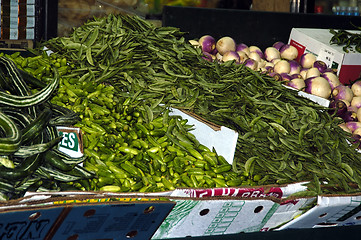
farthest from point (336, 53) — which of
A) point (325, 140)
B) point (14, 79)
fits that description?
point (14, 79)

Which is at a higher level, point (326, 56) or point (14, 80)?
point (14, 80)

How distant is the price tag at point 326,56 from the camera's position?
486cm

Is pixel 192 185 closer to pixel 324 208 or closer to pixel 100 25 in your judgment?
pixel 324 208

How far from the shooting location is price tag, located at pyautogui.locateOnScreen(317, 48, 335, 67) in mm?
4859

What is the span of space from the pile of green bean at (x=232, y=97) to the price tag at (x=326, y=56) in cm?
158

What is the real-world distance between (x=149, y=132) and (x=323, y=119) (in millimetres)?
1277

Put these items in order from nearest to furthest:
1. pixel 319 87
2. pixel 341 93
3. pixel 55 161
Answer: pixel 55 161 < pixel 319 87 < pixel 341 93

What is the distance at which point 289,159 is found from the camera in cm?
273

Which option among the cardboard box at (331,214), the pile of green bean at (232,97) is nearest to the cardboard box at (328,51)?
the pile of green bean at (232,97)

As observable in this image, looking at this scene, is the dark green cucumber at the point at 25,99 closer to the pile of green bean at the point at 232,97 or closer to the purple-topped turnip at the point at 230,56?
Answer: the pile of green bean at the point at 232,97

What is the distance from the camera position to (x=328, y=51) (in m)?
4.88

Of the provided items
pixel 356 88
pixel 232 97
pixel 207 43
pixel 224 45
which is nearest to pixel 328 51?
pixel 356 88

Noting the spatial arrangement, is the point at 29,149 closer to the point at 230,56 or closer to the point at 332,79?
the point at 230,56

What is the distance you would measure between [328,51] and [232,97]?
2.21 metres
